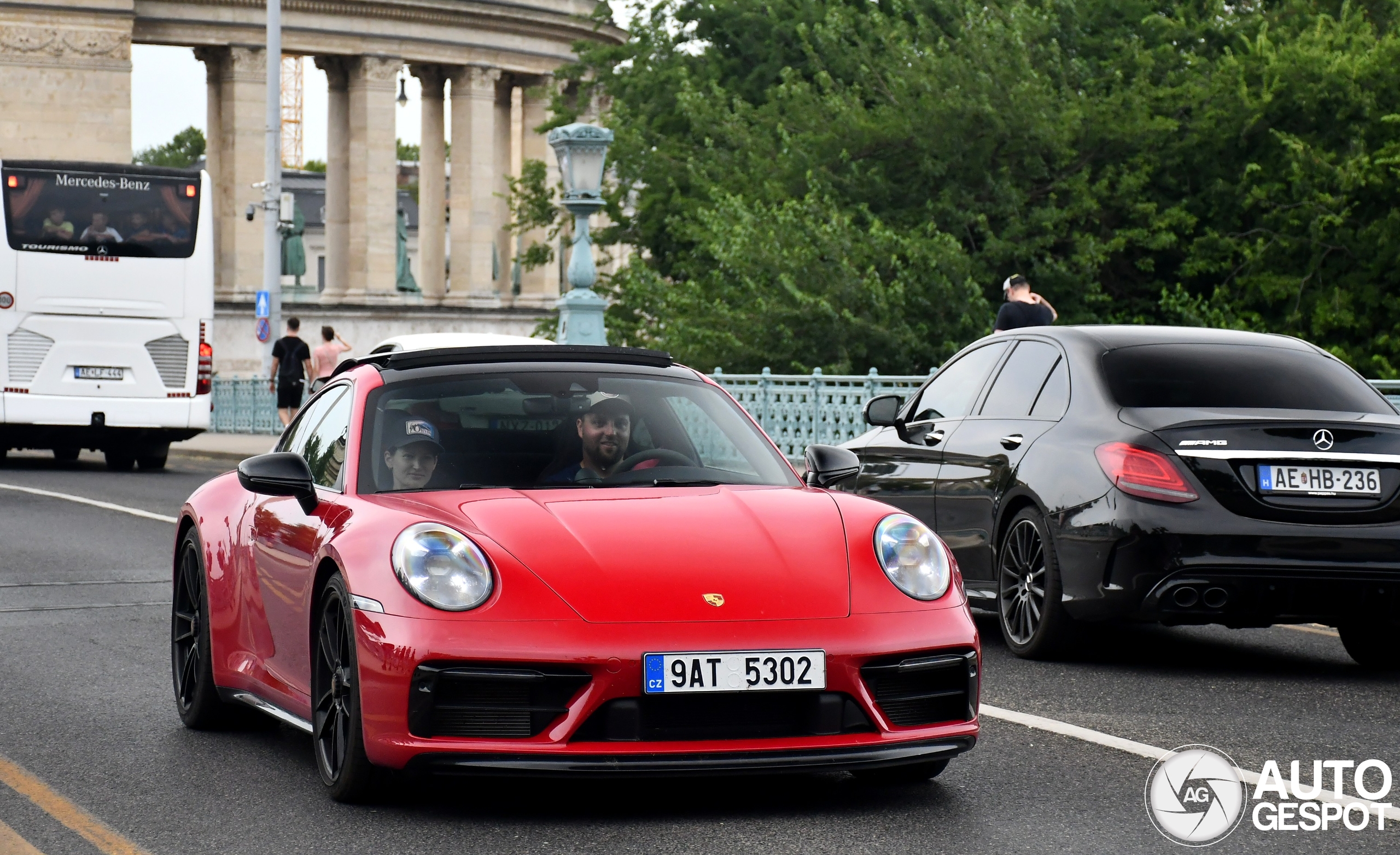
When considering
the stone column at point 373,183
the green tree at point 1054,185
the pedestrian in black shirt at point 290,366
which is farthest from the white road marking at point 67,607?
the stone column at point 373,183

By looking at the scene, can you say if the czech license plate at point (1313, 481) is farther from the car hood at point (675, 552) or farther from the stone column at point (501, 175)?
the stone column at point (501, 175)

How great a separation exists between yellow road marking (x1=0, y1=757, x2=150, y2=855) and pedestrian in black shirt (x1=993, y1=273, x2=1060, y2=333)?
10076mm

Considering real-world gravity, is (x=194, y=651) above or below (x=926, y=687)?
below

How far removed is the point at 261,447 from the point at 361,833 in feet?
98.0

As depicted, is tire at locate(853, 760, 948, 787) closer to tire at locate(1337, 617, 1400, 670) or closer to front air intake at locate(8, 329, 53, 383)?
tire at locate(1337, 617, 1400, 670)

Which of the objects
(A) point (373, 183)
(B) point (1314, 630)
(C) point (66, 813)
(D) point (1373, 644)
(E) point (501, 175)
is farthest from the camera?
(E) point (501, 175)

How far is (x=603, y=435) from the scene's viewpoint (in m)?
6.63

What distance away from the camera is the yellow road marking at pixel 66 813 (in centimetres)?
548

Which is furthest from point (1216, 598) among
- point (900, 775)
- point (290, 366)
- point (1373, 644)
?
point (290, 366)

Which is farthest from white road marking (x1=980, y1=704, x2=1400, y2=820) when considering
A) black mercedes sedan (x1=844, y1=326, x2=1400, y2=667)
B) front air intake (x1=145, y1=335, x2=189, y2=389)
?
front air intake (x1=145, y1=335, x2=189, y2=389)

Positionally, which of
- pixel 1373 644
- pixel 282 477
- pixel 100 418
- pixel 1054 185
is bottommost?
pixel 100 418

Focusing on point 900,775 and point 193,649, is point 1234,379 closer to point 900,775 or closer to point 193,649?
point 900,775

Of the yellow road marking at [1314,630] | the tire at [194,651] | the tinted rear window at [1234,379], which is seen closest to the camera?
the tire at [194,651]

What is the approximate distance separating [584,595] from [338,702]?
0.87 m
